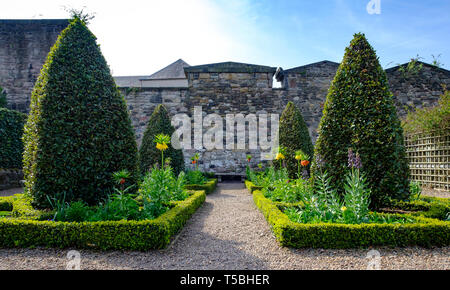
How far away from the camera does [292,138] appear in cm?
853

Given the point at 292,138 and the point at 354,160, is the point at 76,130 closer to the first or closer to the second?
the point at 354,160

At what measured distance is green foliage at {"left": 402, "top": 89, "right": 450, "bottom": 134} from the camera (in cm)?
787

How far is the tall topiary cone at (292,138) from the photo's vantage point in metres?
8.28

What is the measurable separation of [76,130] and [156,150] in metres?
4.77

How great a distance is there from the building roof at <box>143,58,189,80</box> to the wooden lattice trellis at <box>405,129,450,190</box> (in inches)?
666

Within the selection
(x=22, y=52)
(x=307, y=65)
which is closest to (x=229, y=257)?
(x=307, y=65)

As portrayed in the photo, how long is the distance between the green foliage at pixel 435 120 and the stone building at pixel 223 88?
386 cm

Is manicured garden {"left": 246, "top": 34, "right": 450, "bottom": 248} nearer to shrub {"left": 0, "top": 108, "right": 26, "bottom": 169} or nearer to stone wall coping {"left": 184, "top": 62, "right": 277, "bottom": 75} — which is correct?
stone wall coping {"left": 184, "top": 62, "right": 277, "bottom": 75}

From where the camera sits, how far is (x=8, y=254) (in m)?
3.05
